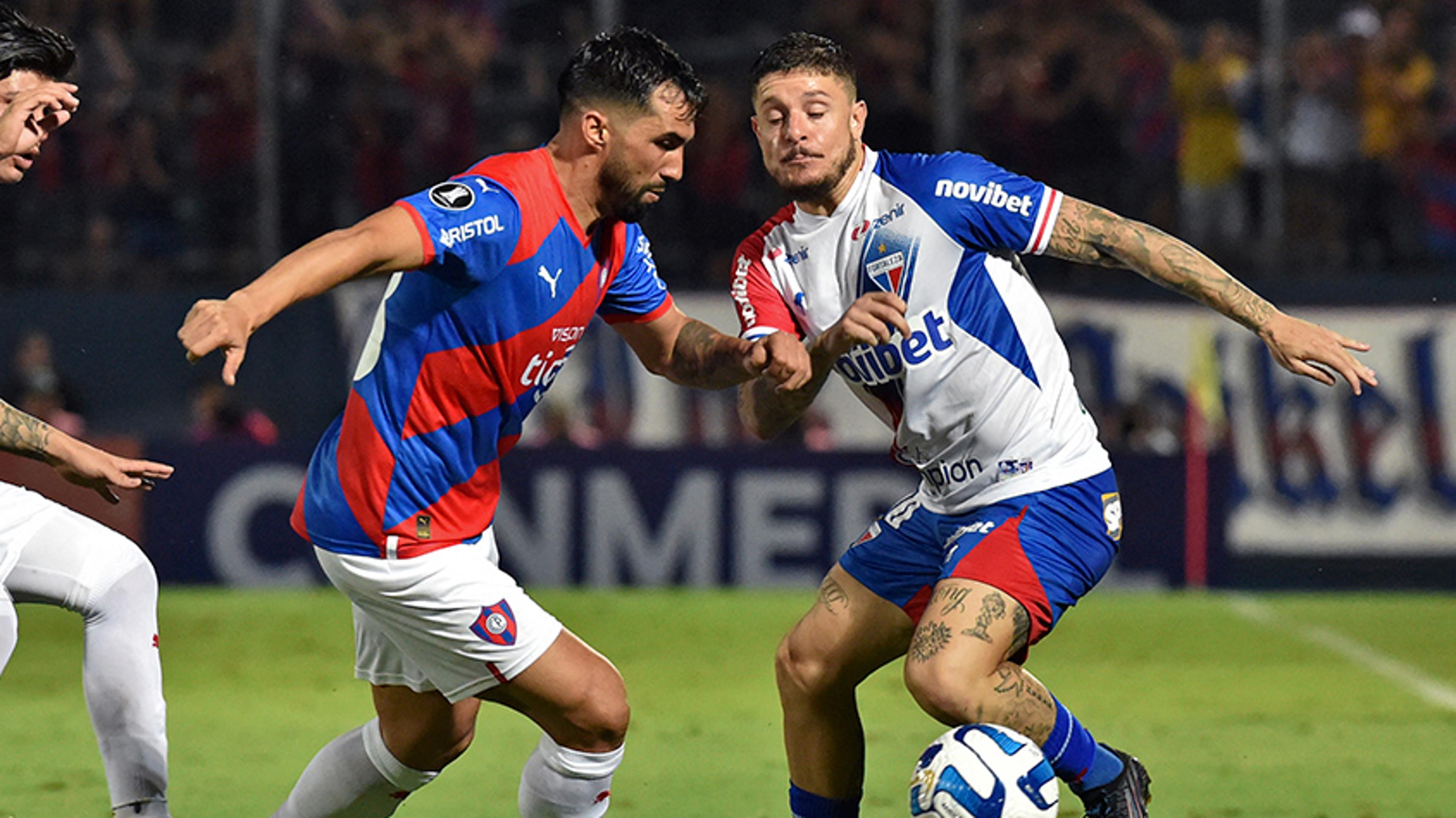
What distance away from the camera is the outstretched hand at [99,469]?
4.75m

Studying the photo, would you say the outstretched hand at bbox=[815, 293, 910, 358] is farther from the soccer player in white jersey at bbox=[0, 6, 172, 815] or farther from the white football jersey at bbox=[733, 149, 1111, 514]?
the soccer player in white jersey at bbox=[0, 6, 172, 815]

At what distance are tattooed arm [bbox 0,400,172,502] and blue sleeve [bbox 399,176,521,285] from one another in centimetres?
96

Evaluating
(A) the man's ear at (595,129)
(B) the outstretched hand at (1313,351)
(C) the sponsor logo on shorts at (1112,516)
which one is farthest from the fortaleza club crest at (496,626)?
(B) the outstretched hand at (1313,351)

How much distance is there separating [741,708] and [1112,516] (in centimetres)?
389

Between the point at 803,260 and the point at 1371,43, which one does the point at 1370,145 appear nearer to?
the point at 1371,43

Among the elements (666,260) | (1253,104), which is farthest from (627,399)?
(1253,104)

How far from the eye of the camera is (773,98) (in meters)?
5.19

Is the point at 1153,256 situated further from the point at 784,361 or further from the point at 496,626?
the point at 496,626

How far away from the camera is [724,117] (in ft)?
51.2

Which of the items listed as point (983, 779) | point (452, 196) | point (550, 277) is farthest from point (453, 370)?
point (983, 779)

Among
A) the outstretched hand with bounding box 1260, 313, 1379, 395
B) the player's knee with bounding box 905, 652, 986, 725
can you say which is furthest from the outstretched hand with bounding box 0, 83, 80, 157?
the outstretched hand with bounding box 1260, 313, 1379, 395

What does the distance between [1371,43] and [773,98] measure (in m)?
11.5

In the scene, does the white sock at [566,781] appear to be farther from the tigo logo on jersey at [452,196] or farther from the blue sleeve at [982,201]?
the blue sleeve at [982,201]

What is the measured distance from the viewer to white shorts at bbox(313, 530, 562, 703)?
15.4ft
